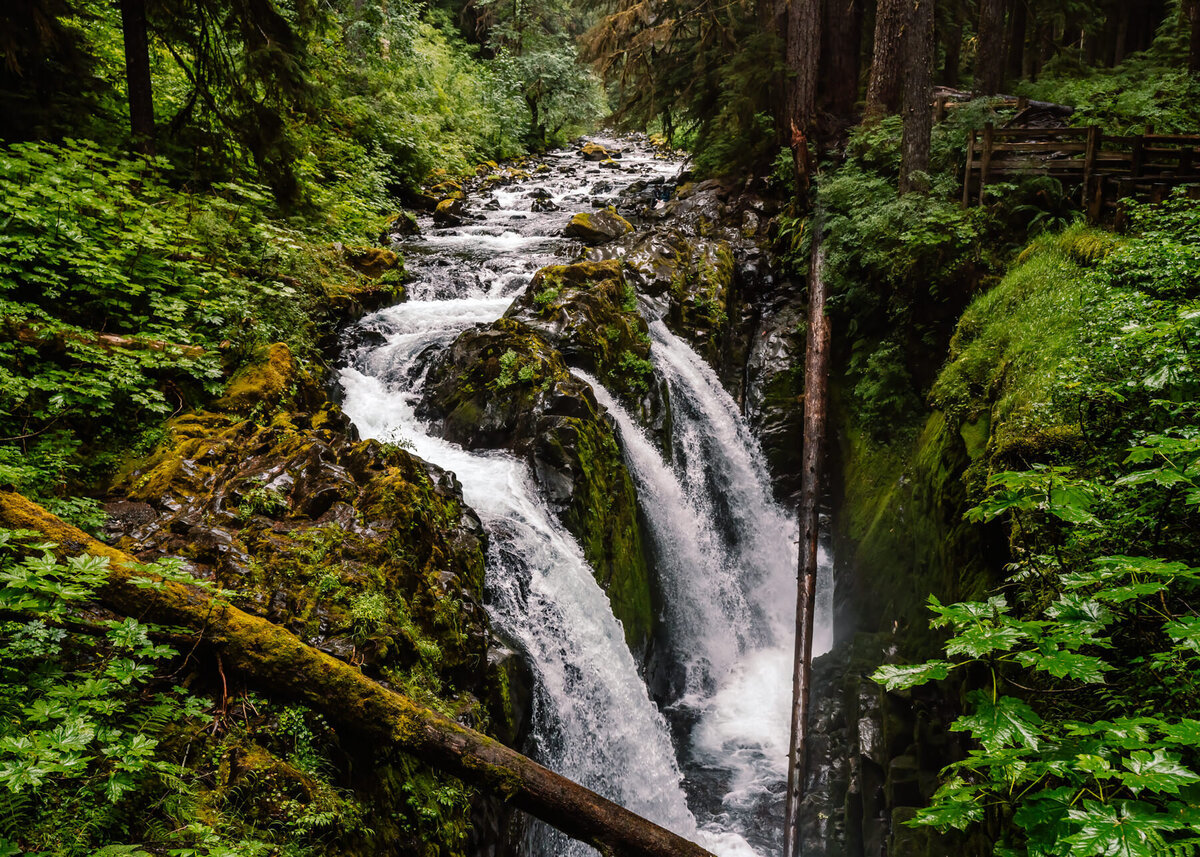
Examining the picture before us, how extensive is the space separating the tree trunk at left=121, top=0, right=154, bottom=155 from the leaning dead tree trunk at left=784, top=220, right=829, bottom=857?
9630mm

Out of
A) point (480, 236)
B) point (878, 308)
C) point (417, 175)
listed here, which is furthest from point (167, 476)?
point (417, 175)

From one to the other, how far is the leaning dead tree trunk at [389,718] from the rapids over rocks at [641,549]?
227 cm

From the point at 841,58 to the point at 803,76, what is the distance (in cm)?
203

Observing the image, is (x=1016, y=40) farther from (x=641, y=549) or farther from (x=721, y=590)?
(x=641, y=549)

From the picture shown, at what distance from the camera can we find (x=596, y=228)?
48.9ft

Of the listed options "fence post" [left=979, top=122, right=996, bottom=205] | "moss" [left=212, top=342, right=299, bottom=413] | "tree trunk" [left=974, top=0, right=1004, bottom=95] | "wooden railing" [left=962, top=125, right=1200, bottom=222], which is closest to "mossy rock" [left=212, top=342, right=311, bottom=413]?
"moss" [left=212, top=342, right=299, bottom=413]

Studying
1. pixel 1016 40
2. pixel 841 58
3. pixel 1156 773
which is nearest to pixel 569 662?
pixel 1156 773

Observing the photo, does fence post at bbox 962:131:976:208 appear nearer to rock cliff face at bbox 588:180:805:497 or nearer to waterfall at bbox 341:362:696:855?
rock cliff face at bbox 588:180:805:497

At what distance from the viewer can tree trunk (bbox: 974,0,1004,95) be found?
48.9 ft

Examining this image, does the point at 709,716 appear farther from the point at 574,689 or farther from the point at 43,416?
the point at 43,416

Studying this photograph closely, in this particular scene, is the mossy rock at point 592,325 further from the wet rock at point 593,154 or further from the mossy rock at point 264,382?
the wet rock at point 593,154

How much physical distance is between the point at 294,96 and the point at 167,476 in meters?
6.00

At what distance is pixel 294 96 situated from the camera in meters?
8.17

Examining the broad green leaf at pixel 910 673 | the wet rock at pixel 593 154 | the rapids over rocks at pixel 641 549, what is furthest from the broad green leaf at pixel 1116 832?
the wet rock at pixel 593 154
